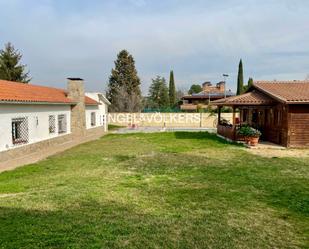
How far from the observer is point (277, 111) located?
61.9ft

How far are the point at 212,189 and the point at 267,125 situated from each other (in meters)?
13.7

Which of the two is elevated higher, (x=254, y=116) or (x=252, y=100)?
(x=252, y=100)

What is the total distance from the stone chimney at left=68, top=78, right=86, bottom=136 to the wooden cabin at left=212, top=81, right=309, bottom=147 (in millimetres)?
10156

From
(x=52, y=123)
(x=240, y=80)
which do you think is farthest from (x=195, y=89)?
(x=52, y=123)

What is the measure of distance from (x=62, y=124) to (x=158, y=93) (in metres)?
50.6

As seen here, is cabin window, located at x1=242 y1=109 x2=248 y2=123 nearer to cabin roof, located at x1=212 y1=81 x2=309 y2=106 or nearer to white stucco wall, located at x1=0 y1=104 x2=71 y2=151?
cabin roof, located at x1=212 y1=81 x2=309 y2=106

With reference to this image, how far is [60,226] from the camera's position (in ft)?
18.1

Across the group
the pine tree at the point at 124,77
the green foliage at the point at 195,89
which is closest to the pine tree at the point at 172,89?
the pine tree at the point at 124,77

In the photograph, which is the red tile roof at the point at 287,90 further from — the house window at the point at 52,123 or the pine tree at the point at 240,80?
the pine tree at the point at 240,80

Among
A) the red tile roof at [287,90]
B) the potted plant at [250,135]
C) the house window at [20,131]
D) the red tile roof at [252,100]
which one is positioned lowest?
the potted plant at [250,135]

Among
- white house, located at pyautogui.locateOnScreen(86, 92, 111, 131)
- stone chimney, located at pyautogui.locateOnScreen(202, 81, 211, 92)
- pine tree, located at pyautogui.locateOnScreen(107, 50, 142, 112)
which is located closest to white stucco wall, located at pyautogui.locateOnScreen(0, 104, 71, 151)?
white house, located at pyautogui.locateOnScreen(86, 92, 111, 131)

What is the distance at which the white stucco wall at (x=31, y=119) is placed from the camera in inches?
491

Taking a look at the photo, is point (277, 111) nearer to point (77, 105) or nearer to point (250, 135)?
point (250, 135)

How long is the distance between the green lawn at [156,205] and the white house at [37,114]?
2.43 meters
